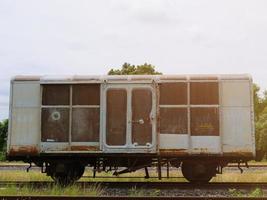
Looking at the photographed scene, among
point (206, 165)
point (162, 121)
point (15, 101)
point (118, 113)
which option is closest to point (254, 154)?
point (206, 165)

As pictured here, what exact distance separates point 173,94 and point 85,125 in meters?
2.72

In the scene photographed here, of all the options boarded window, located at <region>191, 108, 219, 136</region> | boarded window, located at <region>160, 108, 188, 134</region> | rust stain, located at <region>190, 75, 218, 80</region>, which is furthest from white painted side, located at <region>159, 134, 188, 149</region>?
rust stain, located at <region>190, 75, 218, 80</region>

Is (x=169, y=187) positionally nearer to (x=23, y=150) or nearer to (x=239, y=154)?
(x=239, y=154)

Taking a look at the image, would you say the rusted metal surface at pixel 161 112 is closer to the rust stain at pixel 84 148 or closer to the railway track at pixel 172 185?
the rust stain at pixel 84 148

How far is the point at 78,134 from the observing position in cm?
1362

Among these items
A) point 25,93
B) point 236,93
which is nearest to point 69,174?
point 25,93

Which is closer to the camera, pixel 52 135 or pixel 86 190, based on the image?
pixel 86 190

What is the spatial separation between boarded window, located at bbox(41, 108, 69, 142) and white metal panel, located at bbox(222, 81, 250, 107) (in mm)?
4639

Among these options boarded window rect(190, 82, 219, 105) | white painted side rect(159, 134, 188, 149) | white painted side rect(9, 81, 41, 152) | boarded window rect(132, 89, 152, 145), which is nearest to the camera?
white painted side rect(159, 134, 188, 149)

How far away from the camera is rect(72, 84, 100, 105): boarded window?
45.0 ft

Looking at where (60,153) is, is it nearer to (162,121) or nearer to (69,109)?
(69,109)

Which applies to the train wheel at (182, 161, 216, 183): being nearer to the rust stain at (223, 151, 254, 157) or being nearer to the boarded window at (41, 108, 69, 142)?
the rust stain at (223, 151, 254, 157)

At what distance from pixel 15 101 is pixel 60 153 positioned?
6.78 feet

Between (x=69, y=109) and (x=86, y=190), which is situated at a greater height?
(x=69, y=109)
